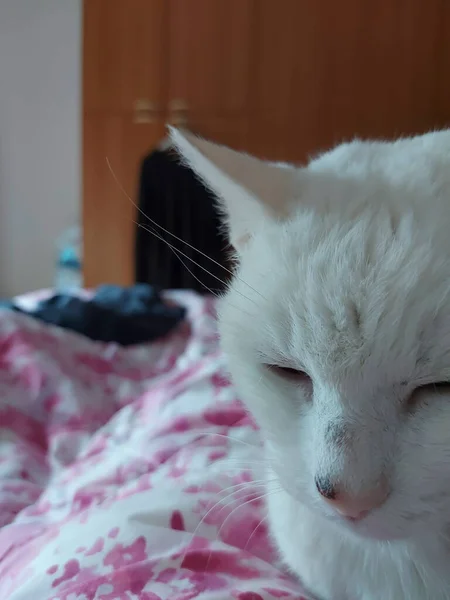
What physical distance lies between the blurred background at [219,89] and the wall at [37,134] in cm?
78

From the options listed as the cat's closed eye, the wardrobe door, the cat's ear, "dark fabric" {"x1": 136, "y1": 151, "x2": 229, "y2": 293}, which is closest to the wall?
the wardrobe door

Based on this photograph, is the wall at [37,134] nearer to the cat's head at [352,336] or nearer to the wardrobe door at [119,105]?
the wardrobe door at [119,105]

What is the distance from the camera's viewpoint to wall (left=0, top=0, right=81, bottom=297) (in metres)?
2.85

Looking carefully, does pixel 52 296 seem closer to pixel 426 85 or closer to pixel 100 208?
pixel 100 208

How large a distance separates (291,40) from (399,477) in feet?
6.34

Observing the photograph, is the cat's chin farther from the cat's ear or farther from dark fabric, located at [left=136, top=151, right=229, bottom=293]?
dark fabric, located at [left=136, top=151, right=229, bottom=293]

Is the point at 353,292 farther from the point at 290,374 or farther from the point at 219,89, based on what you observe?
the point at 219,89

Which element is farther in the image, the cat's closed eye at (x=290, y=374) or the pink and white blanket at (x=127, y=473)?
the pink and white blanket at (x=127, y=473)

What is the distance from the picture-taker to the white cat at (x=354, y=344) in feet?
1.39

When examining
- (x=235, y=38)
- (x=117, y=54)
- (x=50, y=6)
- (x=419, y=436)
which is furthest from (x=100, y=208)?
(x=419, y=436)

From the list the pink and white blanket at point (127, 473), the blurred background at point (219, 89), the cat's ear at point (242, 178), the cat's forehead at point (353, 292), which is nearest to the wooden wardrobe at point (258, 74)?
the blurred background at point (219, 89)

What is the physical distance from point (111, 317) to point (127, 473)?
499mm

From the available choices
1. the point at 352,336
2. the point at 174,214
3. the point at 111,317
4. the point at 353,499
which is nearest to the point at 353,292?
the point at 352,336

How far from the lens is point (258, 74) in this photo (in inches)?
84.6
